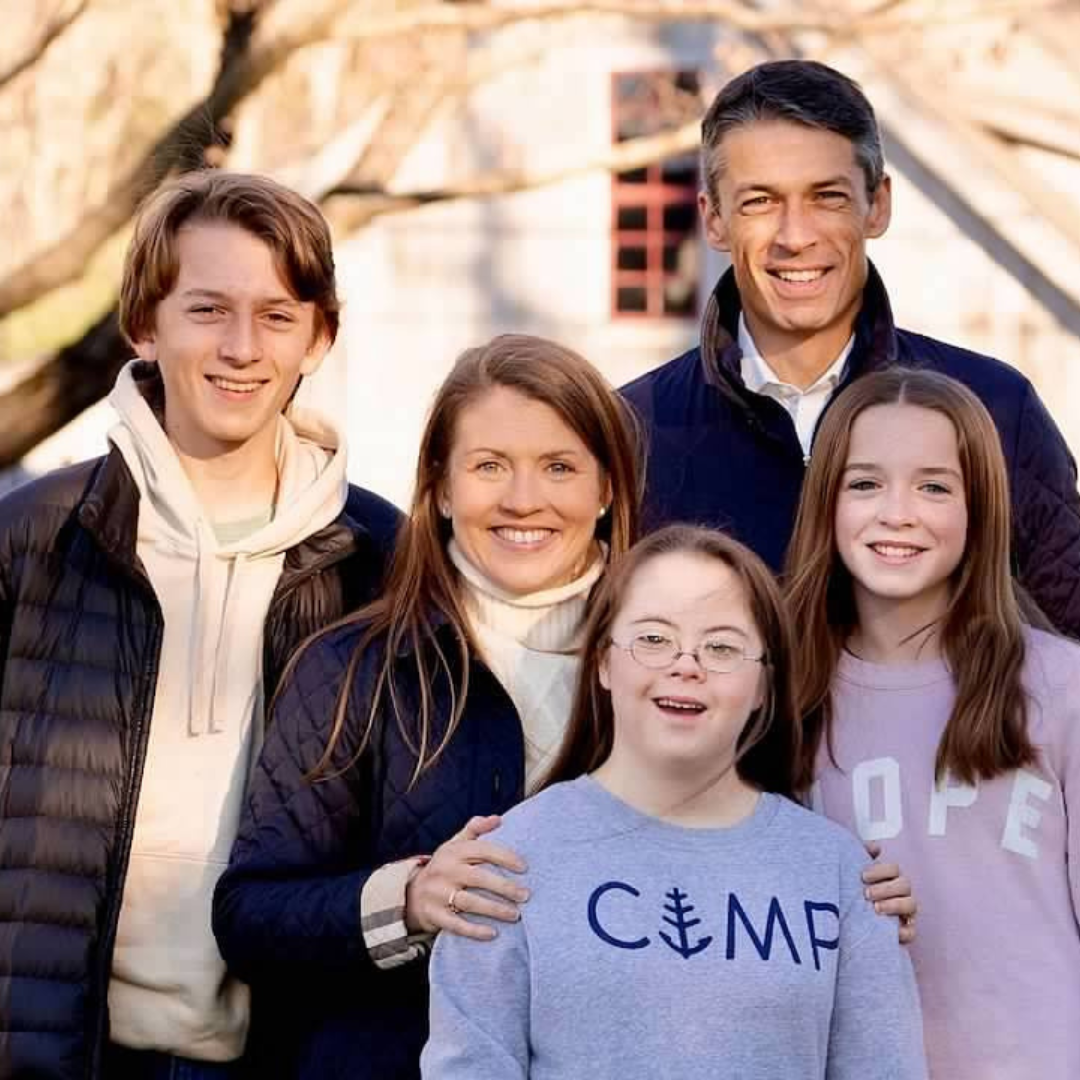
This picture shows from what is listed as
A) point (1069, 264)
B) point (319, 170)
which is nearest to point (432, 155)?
point (319, 170)

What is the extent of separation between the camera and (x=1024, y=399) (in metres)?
4.04

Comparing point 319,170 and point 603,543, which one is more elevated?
point 319,170

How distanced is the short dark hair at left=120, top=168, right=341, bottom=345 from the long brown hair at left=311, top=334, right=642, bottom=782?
1.12 ft

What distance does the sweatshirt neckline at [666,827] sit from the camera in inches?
126

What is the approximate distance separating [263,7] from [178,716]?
243 inches

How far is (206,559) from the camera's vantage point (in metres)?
3.78

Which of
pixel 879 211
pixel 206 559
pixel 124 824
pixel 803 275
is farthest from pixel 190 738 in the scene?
pixel 879 211

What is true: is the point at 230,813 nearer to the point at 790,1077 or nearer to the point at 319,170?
the point at 790,1077

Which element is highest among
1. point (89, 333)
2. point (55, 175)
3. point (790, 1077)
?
point (55, 175)

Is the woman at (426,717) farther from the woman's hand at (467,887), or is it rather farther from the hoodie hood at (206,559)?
the hoodie hood at (206,559)

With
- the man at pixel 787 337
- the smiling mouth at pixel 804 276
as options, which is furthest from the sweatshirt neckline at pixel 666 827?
the smiling mouth at pixel 804 276

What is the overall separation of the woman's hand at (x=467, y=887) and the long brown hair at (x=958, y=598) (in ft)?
1.74

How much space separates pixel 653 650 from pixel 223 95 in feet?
21.1

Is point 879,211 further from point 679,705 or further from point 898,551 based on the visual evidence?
point 679,705
